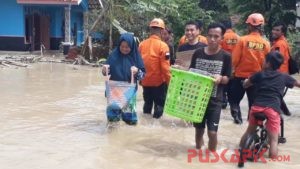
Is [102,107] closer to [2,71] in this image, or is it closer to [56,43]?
[2,71]

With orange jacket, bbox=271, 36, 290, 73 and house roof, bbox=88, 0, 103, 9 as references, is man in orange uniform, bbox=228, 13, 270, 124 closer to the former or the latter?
orange jacket, bbox=271, 36, 290, 73

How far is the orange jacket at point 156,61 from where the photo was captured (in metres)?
8.30

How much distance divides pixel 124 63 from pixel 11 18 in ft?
62.2

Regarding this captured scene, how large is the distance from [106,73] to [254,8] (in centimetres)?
1703

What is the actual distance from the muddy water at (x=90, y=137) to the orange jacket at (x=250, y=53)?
1007 millimetres

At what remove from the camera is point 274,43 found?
27.3 ft

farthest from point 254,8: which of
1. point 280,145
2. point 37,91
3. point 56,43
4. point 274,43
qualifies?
point 280,145

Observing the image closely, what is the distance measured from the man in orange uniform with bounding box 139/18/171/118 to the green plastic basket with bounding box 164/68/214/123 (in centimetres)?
219

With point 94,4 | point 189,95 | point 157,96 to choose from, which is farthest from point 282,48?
point 94,4

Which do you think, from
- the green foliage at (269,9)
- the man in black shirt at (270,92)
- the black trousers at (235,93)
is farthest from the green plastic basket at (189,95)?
the green foliage at (269,9)

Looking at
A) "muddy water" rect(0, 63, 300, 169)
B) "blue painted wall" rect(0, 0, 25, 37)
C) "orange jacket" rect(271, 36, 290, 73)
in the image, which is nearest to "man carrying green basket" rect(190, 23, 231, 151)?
"muddy water" rect(0, 63, 300, 169)

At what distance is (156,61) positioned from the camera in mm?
8375

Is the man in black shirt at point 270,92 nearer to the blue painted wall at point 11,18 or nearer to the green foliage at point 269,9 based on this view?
the green foliage at point 269,9

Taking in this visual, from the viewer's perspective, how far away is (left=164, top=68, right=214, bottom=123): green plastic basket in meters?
5.91
